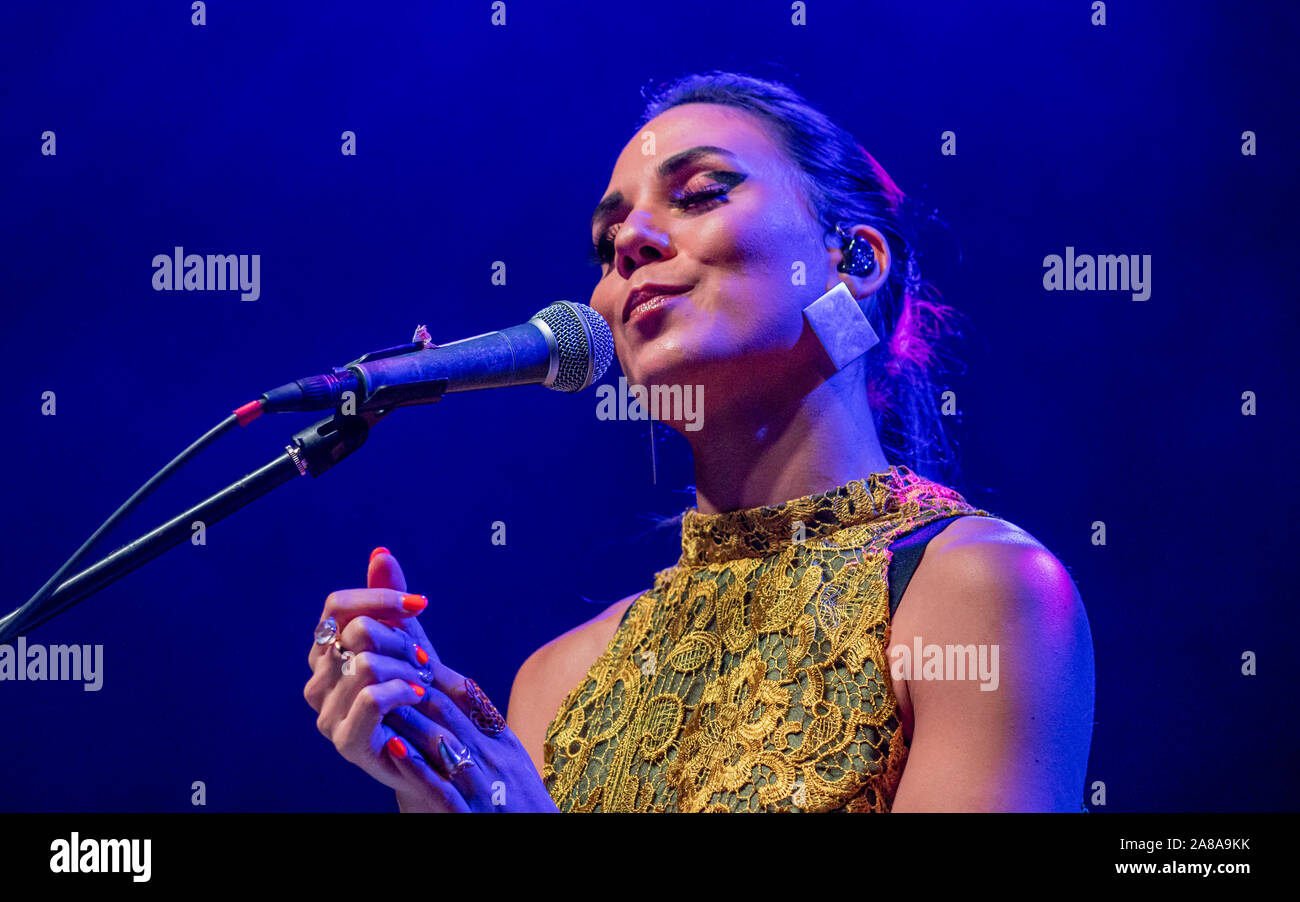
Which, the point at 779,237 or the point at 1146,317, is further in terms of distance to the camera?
the point at 1146,317

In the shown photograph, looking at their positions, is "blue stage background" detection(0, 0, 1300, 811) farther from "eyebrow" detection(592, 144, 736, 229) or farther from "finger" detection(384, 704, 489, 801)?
"finger" detection(384, 704, 489, 801)

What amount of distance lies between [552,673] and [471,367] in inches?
36.0

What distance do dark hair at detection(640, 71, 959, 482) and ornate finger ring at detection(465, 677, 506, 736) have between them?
3.15 feet

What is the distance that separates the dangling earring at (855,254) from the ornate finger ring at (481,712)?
952mm

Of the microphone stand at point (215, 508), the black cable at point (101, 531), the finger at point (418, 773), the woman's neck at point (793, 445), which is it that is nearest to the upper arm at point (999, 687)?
the woman's neck at point (793, 445)

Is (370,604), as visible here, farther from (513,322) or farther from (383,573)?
(513,322)

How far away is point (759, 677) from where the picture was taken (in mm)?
1659

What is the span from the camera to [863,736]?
4.96 feet

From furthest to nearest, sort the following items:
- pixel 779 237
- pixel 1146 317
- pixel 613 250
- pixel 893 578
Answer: pixel 1146 317 < pixel 613 250 < pixel 779 237 < pixel 893 578

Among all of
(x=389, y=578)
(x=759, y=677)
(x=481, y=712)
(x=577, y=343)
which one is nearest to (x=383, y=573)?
(x=389, y=578)
